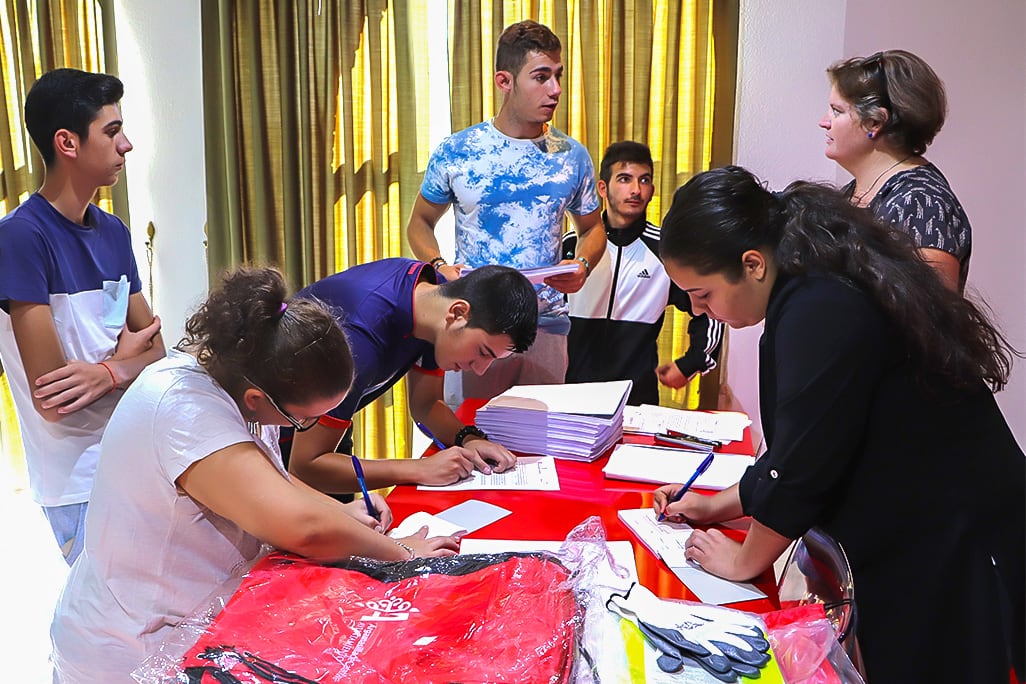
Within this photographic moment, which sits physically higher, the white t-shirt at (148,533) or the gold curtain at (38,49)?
the gold curtain at (38,49)

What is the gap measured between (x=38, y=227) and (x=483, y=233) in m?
1.25

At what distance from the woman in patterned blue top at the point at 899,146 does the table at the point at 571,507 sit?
2.79ft

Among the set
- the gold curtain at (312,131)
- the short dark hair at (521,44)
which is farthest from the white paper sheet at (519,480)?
the gold curtain at (312,131)

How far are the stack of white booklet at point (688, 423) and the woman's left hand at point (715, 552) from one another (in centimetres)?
65

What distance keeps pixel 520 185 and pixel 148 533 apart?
168 centimetres

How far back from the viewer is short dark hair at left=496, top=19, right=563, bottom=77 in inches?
99.7

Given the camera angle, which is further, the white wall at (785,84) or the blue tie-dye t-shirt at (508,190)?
the white wall at (785,84)

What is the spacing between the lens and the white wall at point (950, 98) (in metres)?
2.92

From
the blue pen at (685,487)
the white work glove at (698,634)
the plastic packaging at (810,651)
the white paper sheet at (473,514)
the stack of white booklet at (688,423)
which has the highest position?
the white work glove at (698,634)

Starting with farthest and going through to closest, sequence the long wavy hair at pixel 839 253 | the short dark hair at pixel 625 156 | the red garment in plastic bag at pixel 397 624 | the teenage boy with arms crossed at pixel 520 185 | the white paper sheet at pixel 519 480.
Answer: the short dark hair at pixel 625 156, the teenage boy with arms crossed at pixel 520 185, the white paper sheet at pixel 519 480, the long wavy hair at pixel 839 253, the red garment in plastic bag at pixel 397 624

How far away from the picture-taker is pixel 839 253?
115 cm

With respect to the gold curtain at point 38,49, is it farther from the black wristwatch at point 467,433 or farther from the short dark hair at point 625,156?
the black wristwatch at point 467,433

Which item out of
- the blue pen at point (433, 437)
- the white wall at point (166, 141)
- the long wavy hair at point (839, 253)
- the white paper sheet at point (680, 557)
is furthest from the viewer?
the white wall at point (166, 141)

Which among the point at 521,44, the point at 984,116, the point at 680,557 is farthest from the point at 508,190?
the point at 984,116
